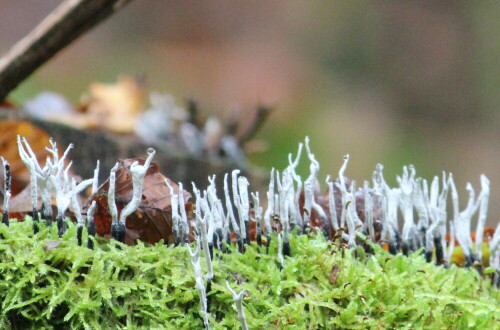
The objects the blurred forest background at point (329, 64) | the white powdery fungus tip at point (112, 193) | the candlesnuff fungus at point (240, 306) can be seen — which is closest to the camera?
the candlesnuff fungus at point (240, 306)

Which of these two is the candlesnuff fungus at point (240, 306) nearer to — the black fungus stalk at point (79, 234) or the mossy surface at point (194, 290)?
the mossy surface at point (194, 290)

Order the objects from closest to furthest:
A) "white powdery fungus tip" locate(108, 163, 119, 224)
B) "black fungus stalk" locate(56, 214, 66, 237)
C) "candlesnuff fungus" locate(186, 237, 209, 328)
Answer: "candlesnuff fungus" locate(186, 237, 209, 328) → "white powdery fungus tip" locate(108, 163, 119, 224) → "black fungus stalk" locate(56, 214, 66, 237)

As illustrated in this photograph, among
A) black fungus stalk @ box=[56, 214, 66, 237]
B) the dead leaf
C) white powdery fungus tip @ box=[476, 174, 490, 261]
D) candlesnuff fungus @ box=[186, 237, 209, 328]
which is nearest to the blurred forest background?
white powdery fungus tip @ box=[476, 174, 490, 261]

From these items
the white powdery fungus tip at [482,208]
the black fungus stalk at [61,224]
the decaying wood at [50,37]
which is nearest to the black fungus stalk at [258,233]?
the black fungus stalk at [61,224]

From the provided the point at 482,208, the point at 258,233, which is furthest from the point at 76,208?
the point at 482,208

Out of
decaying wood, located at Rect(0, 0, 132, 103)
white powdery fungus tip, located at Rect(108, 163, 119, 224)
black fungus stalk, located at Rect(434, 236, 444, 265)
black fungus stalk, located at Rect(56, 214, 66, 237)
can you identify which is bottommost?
black fungus stalk, located at Rect(434, 236, 444, 265)

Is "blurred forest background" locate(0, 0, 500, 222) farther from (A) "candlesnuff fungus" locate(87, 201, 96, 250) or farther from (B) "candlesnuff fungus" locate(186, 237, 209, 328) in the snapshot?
(B) "candlesnuff fungus" locate(186, 237, 209, 328)
